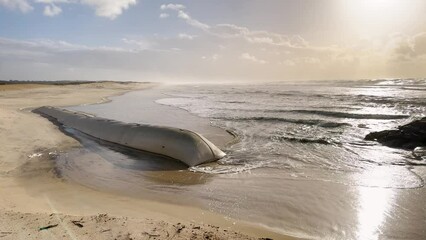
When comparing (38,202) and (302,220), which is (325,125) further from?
(38,202)

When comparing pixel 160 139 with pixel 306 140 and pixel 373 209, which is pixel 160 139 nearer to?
pixel 306 140

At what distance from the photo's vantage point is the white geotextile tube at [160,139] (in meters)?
8.68

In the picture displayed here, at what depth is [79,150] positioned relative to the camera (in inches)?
397

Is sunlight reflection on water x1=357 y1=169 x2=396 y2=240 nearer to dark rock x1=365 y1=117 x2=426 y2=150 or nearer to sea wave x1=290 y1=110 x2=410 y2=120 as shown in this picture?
dark rock x1=365 y1=117 x2=426 y2=150

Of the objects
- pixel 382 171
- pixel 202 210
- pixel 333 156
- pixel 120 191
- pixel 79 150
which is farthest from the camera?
pixel 79 150

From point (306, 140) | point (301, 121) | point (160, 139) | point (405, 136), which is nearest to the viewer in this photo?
point (160, 139)

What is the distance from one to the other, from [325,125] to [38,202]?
469 inches

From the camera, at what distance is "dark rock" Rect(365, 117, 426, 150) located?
413 inches

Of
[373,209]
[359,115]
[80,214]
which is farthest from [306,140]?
[80,214]

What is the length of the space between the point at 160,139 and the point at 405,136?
785 centimetres

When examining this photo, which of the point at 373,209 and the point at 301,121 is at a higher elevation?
the point at 301,121

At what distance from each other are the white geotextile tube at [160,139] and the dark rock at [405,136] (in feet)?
18.7

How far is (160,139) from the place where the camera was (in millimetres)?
9602

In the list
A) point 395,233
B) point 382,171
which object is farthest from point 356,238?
point 382,171
